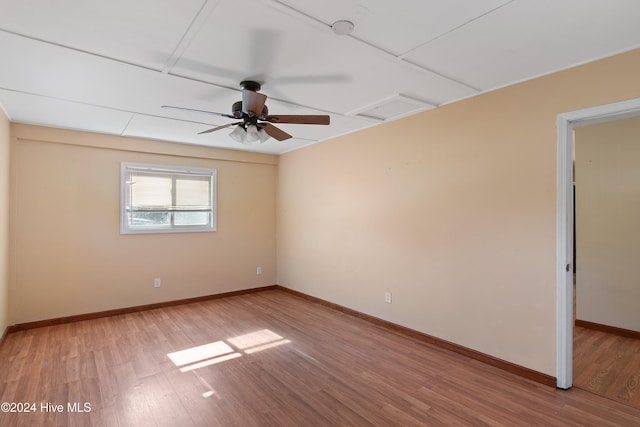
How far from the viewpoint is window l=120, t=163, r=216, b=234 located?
4496 mm

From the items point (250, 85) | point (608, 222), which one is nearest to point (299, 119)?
point (250, 85)

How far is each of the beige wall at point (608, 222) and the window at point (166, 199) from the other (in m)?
5.03

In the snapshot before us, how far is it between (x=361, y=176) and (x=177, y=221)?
287 cm

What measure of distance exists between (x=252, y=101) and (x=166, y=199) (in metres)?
3.04

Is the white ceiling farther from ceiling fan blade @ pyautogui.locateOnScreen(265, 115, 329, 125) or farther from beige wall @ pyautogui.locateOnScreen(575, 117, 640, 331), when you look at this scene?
beige wall @ pyautogui.locateOnScreen(575, 117, 640, 331)

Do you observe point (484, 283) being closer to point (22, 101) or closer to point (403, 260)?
point (403, 260)

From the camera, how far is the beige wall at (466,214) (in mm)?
2547

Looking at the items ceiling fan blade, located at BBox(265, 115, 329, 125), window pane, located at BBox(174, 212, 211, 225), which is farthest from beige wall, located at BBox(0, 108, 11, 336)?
ceiling fan blade, located at BBox(265, 115, 329, 125)

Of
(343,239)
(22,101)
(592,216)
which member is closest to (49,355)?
(22,101)

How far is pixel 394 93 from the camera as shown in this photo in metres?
2.89

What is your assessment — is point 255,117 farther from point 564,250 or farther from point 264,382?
point 564,250

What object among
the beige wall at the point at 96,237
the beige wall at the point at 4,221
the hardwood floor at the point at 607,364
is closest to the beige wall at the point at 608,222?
the hardwood floor at the point at 607,364

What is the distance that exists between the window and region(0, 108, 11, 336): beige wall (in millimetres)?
1129

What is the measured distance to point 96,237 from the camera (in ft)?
13.9
